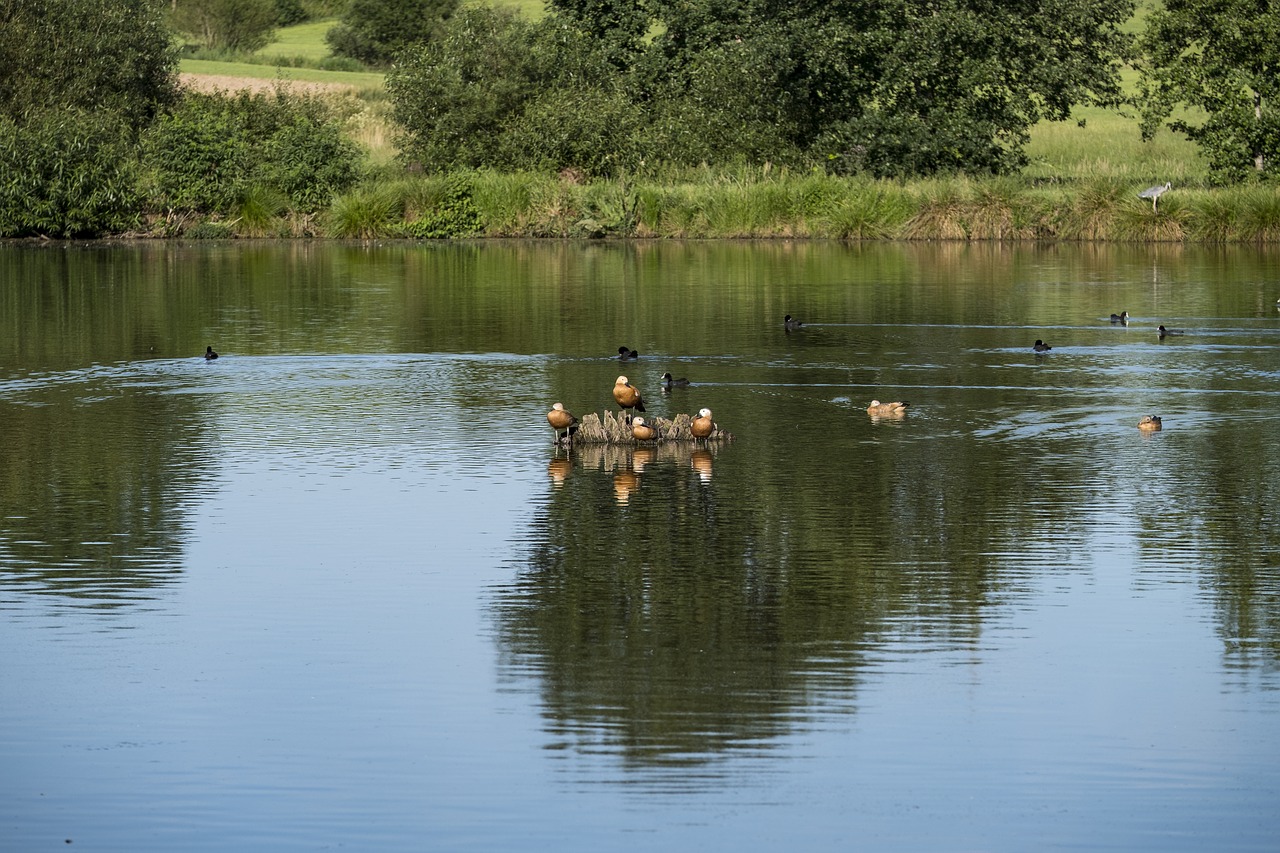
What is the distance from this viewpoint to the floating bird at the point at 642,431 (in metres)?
18.6

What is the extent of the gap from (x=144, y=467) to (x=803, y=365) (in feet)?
33.1

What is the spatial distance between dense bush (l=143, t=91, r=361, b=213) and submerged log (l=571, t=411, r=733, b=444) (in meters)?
36.7

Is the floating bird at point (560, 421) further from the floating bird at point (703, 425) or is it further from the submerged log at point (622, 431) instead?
the floating bird at point (703, 425)

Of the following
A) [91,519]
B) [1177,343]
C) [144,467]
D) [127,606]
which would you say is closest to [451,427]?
[144,467]

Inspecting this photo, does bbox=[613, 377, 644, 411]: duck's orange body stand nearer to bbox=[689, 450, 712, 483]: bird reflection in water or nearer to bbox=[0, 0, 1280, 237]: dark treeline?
bbox=[689, 450, 712, 483]: bird reflection in water

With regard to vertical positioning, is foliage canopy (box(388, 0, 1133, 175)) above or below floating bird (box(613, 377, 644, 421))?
above

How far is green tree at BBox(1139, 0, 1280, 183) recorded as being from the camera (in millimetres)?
51094

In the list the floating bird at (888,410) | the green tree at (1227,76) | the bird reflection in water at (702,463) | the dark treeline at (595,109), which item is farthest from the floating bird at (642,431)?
the green tree at (1227,76)

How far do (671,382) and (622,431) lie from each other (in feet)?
12.9

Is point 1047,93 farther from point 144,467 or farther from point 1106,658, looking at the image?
point 1106,658

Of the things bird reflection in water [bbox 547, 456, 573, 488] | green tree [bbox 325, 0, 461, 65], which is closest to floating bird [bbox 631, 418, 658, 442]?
bird reflection in water [bbox 547, 456, 573, 488]

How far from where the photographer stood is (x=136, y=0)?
66.2 m

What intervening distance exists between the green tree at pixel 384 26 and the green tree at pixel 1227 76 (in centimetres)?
6213

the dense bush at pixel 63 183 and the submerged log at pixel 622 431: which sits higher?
the dense bush at pixel 63 183
